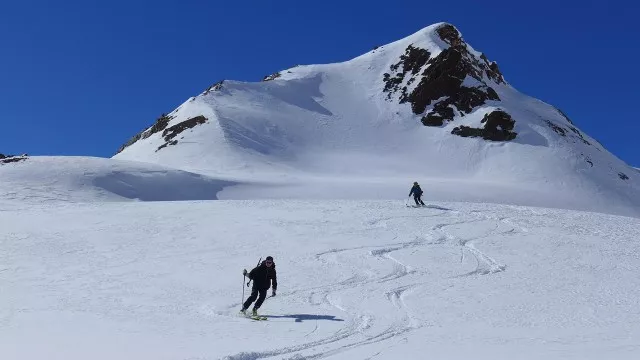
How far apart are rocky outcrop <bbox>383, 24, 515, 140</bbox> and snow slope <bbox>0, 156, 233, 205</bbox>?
38148 mm

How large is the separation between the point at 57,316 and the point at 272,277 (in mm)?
4232

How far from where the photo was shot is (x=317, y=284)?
49.1ft

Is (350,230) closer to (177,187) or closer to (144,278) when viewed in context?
(144,278)

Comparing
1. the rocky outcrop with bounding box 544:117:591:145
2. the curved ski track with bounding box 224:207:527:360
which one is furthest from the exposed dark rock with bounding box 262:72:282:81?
the curved ski track with bounding box 224:207:527:360

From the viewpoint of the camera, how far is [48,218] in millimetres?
24297

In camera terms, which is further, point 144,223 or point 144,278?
point 144,223

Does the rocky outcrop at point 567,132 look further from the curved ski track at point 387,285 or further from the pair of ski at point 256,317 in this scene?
the pair of ski at point 256,317

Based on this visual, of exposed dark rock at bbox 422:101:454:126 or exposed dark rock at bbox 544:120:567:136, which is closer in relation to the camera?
exposed dark rock at bbox 544:120:567:136

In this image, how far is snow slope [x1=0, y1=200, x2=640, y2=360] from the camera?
948 cm

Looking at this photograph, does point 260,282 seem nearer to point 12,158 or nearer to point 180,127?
point 12,158

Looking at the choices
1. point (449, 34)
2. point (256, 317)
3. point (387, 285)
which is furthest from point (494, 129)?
point (256, 317)

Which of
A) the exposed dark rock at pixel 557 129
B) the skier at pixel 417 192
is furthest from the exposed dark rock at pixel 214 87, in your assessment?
the skier at pixel 417 192

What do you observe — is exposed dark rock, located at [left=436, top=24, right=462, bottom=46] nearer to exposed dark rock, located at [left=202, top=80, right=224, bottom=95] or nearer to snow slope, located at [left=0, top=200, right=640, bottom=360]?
exposed dark rock, located at [left=202, top=80, right=224, bottom=95]

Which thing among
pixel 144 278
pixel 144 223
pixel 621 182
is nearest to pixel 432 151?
pixel 621 182
